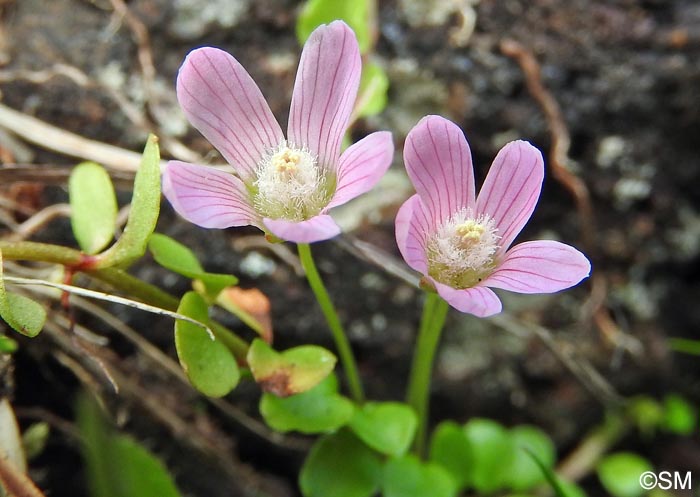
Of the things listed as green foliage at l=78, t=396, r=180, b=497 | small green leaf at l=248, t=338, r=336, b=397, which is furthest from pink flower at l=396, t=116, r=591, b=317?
green foliage at l=78, t=396, r=180, b=497

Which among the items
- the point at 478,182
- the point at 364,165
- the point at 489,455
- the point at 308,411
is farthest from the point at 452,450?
the point at 364,165

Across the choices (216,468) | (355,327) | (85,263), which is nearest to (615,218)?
(355,327)

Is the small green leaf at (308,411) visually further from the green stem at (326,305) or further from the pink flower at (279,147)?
the pink flower at (279,147)

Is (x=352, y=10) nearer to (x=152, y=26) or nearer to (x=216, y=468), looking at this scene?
(x=152, y=26)

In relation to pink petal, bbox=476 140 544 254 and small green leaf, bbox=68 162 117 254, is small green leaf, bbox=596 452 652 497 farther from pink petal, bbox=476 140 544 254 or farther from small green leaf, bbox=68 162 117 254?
small green leaf, bbox=68 162 117 254

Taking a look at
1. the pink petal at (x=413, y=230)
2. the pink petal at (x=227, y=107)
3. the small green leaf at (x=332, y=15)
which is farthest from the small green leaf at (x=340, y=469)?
the small green leaf at (x=332, y=15)

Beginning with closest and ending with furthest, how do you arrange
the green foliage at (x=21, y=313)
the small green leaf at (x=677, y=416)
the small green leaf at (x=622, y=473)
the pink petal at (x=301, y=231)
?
the pink petal at (x=301, y=231) → the green foliage at (x=21, y=313) → the small green leaf at (x=622, y=473) → the small green leaf at (x=677, y=416)

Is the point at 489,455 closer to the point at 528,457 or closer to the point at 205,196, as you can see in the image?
the point at 528,457
